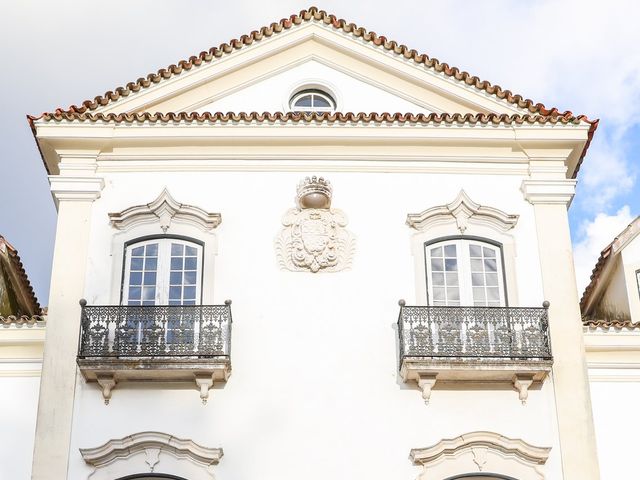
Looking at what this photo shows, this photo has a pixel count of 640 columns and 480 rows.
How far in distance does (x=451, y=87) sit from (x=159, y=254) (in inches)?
189

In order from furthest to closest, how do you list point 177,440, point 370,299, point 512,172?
point 512,172, point 370,299, point 177,440

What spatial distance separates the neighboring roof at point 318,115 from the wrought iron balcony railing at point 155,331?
112 inches

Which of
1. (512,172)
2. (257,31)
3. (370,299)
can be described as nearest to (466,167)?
(512,172)

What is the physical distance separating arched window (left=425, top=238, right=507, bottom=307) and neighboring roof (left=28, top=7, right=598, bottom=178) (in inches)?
69.5

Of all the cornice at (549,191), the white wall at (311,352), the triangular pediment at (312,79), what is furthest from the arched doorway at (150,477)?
the cornice at (549,191)

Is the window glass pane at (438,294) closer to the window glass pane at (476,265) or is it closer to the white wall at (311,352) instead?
the white wall at (311,352)

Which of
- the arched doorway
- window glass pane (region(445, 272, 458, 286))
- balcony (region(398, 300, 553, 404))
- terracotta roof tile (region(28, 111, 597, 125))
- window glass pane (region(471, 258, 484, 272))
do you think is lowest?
the arched doorway

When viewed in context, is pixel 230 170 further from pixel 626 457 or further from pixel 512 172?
pixel 626 457

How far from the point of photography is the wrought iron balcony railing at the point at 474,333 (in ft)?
41.2

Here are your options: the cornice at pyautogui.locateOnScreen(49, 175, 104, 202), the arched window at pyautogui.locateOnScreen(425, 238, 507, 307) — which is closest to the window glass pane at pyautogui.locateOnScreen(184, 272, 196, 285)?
the cornice at pyautogui.locateOnScreen(49, 175, 104, 202)

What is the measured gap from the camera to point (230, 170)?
1424 centimetres

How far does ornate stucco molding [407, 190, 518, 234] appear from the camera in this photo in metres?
13.8

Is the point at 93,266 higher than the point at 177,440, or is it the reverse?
the point at 93,266

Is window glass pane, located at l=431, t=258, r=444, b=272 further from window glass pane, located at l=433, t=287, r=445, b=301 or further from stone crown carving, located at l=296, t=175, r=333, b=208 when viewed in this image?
stone crown carving, located at l=296, t=175, r=333, b=208
